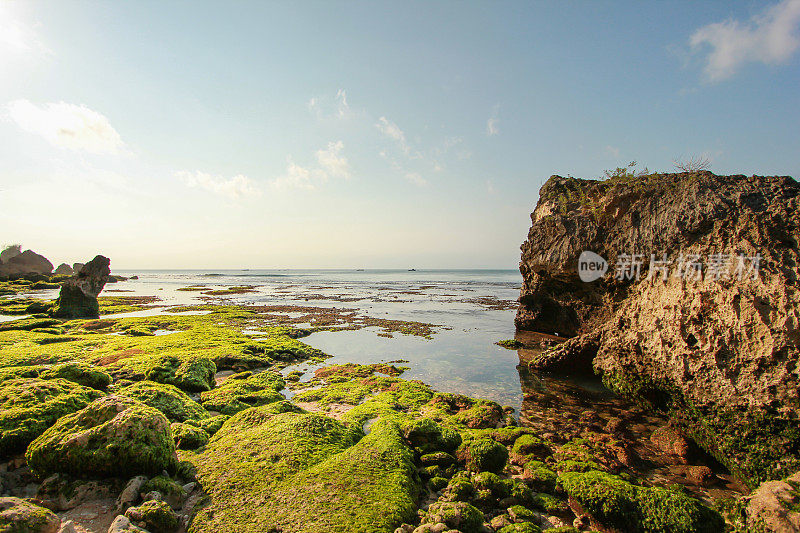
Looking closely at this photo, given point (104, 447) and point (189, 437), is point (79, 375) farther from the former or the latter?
point (104, 447)

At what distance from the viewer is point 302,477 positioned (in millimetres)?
5160

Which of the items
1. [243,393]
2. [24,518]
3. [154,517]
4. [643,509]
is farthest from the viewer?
[243,393]

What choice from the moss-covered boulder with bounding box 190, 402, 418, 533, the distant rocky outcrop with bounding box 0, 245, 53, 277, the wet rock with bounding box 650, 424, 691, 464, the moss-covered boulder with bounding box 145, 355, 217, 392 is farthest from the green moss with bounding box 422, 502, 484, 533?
the distant rocky outcrop with bounding box 0, 245, 53, 277

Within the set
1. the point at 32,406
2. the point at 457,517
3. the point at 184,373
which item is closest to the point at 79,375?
the point at 184,373

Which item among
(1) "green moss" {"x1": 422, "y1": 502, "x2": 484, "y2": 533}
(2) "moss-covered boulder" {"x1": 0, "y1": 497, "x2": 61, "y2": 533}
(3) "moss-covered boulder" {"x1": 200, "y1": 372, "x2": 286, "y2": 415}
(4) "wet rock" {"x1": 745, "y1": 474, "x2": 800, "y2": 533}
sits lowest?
(3) "moss-covered boulder" {"x1": 200, "y1": 372, "x2": 286, "y2": 415}

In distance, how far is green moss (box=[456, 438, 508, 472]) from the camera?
617 centimetres

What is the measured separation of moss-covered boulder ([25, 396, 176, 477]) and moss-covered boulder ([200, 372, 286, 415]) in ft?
11.6

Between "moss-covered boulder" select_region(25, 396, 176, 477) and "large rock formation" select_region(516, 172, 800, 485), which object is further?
"large rock formation" select_region(516, 172, 800, 485)

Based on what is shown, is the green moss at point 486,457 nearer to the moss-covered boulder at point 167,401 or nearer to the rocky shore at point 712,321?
the rocky shore at point 712,321

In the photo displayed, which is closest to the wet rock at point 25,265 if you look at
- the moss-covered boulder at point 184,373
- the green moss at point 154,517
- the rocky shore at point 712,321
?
the moss-covered boulder at point 184,373

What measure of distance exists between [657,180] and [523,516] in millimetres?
12361

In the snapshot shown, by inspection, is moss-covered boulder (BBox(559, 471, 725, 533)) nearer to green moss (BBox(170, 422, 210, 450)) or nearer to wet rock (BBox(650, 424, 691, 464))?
wet rock (BBox(650, 424, 691, 464))

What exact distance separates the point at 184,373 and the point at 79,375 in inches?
98.3

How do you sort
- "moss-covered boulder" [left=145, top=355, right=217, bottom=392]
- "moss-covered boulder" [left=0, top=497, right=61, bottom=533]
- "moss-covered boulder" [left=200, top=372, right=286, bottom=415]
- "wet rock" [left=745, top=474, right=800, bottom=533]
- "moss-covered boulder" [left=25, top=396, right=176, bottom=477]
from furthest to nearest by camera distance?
"moss-covered boulder" [left=145, top=355, right=217, bottom=392]
"moss-covered boulder" [left=200, top=372, right=286, bottom=415]
"moss-covered boulder" [left=25, top=396, right=176, bottom=477]
"wet rock" [left=745, top=474, right=800, bottom=533]
"moss-covered boulder" [left=0, top=497, right=61, bottom=533]
